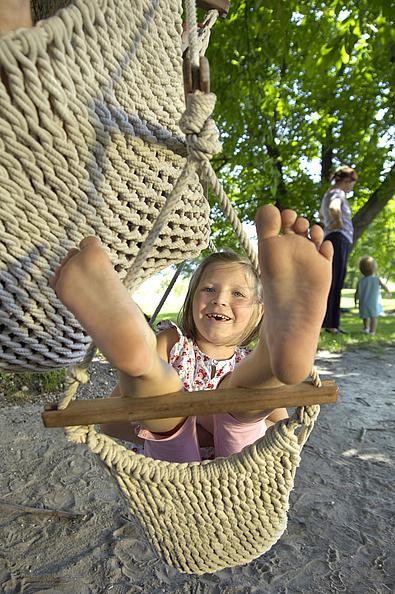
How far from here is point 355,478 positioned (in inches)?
82.9

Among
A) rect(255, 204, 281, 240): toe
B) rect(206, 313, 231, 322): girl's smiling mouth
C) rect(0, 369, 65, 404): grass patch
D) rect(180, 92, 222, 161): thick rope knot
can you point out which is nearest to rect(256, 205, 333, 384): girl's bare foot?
rect(255, 204, 281, 240): toe

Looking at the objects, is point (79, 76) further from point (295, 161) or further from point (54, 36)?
point (295, 161)

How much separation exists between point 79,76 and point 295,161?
539 centimetres

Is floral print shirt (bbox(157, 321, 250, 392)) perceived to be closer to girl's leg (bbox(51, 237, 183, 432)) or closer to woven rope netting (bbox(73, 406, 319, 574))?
woven rope netting (bbox(73, 406, 319, 574))

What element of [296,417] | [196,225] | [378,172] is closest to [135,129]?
[196,225]

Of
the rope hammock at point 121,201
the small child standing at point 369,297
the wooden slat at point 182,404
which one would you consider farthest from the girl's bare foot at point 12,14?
the small child standing at point 369,297

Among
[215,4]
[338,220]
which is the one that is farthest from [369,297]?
[215,4]

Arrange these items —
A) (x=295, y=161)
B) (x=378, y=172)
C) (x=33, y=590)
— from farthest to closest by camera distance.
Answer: (x=295, y=161) < (x=378, y=172) < (x=33, y=590)

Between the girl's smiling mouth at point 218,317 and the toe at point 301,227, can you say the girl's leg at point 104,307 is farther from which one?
the girl's smiling mouth at point 218,317

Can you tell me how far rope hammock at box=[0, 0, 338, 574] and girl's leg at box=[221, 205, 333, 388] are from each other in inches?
3.2

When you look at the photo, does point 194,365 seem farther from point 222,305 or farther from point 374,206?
point 374,206

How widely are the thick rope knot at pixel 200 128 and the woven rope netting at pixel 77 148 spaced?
0.40 feet

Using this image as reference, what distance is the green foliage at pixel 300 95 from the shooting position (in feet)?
8.66

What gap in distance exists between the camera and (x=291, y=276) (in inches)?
34.7
